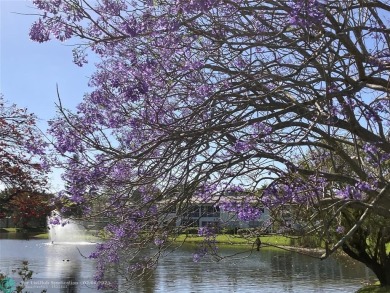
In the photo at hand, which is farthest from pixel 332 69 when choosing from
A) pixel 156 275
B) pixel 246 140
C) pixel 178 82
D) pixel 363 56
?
pixel 156 275

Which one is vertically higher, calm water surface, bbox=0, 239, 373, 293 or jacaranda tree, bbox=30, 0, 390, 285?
jacaranda tree, bbox=30, 0, 390, 285

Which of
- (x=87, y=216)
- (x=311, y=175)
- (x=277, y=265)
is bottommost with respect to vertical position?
(x=277, y=265)

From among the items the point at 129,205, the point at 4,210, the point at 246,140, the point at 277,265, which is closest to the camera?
the point at 246,140

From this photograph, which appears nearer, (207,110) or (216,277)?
(207,110)

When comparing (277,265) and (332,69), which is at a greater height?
(332,69)

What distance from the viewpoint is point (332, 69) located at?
5855mm

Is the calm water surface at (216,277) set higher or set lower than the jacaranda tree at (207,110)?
lower

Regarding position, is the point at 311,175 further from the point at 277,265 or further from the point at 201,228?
the point at 277,265

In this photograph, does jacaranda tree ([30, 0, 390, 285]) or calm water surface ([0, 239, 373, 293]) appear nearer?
jacaranda tree ([30, 0, 390, 285])

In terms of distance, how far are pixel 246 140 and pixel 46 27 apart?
101 inches

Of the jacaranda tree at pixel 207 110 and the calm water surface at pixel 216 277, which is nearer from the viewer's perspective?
the jacaranda tree at pixel 207 110

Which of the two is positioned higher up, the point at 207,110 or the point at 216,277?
the point at 207,110

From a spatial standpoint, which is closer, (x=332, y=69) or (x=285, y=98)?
(x=332, y=69)

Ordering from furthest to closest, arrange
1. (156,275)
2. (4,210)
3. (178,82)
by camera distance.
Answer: (156,275)
(4,210)
(178,82)
